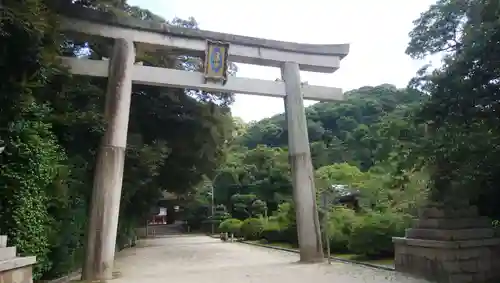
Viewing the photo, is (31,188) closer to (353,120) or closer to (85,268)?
(85,268)

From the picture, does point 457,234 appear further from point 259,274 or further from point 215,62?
point 215,62

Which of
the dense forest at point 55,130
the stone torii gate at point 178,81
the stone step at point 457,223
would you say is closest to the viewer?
the dense forest at point 55,130

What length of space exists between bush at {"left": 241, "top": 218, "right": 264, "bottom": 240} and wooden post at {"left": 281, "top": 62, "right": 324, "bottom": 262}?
10340 millimetres

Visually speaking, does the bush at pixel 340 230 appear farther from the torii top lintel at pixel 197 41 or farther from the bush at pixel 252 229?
the bush at pixel 252 229

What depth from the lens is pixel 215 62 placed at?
36.4 ft

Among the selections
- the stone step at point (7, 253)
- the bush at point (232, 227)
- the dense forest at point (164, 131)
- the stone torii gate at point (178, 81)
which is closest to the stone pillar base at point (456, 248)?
the dense forest at point (164, 131)

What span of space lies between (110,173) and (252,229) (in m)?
14.1

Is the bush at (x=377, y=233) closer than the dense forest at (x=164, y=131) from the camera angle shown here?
No

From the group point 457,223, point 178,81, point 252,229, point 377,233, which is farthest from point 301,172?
point 252,229

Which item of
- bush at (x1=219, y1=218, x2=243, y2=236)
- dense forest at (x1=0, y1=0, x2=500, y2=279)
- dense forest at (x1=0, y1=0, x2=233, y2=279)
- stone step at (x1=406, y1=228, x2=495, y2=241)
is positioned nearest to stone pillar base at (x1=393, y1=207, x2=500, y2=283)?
stone step at (x1=406, y1=228, x2=495, y2=241)

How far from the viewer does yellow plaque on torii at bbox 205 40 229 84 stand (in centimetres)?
1102

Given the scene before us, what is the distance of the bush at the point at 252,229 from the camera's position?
852 inches

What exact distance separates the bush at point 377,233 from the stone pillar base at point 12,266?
7577 millimetres

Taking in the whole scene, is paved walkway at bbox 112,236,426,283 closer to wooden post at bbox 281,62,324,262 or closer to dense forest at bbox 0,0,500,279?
wooden post at bbox 281,62,324,262
